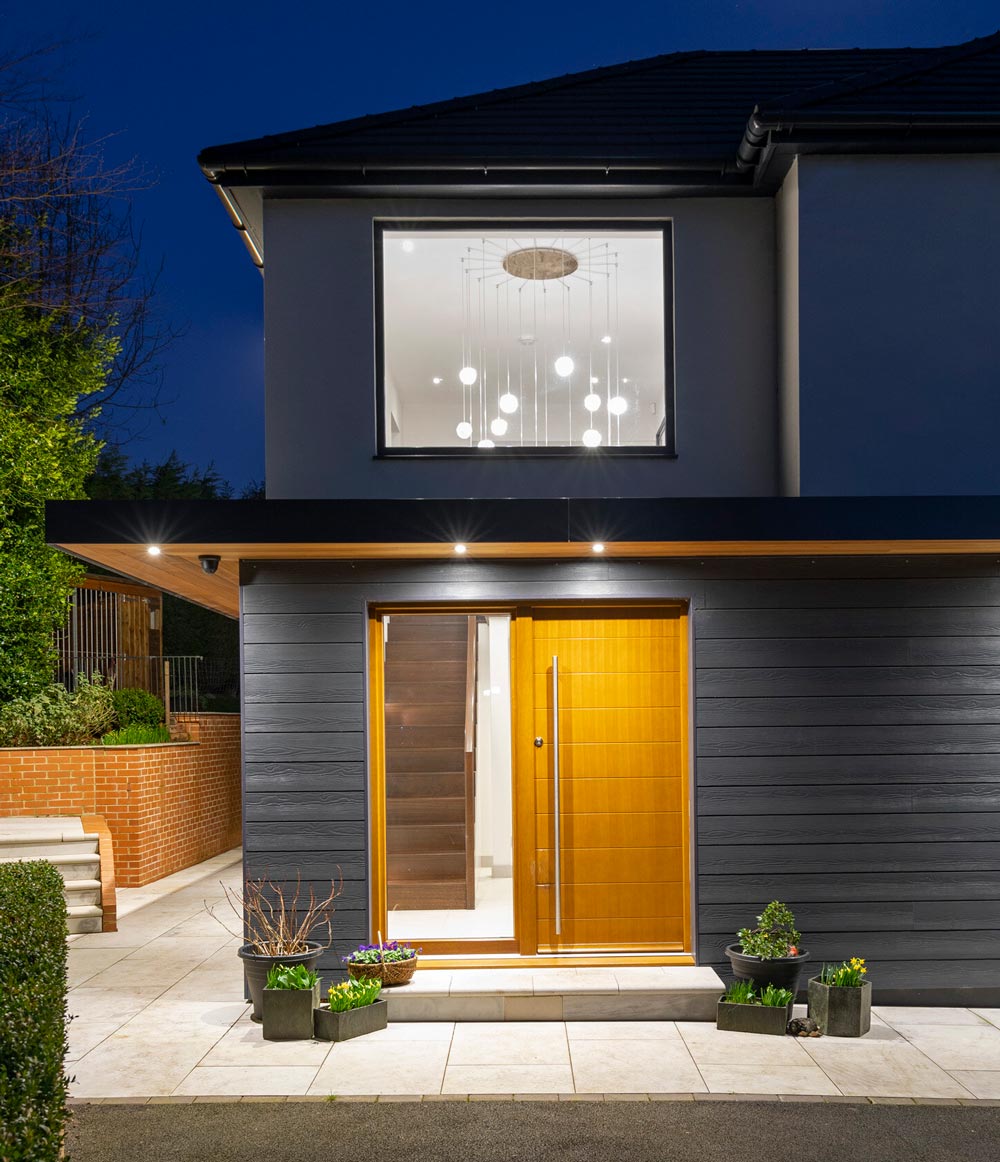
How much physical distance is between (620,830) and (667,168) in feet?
15.3

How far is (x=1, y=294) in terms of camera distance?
40.4ft

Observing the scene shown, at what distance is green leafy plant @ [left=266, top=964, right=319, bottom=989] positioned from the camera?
603 cm

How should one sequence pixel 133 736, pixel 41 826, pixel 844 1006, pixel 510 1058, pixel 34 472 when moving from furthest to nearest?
pixel 34 472, pixel 133 736, pixel 41 826, pixel 844 1006, pixel 510 1058

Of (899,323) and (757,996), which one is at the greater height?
(899,323)

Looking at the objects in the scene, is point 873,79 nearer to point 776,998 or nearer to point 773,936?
point 773,936

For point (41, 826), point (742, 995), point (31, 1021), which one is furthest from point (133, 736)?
point (31, 1021)

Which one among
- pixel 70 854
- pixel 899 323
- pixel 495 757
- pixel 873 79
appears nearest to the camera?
pixel 899 323

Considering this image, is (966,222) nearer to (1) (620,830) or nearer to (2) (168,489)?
(1) (620,830)

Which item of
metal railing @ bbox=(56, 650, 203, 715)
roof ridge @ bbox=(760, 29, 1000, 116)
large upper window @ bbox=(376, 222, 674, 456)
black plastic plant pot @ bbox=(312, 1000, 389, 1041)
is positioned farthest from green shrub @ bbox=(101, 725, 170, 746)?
roof ridge @ bbox=(760, 29, 1000, 116)

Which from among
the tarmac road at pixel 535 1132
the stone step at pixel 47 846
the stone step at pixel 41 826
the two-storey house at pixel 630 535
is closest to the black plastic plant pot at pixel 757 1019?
the two-storey house at pixel 630 535

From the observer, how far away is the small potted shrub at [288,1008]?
5.99 metres

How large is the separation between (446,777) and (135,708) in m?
6.06

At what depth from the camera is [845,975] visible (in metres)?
6.20

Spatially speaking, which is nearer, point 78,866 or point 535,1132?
point 535,1132
